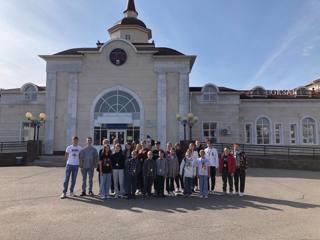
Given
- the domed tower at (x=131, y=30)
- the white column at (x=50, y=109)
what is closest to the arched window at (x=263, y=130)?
the domed tower at (x=131, y=30)

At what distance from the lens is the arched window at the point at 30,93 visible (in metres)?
28.3

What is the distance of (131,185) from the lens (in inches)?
380

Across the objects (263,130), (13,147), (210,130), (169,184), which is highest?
(263,130)

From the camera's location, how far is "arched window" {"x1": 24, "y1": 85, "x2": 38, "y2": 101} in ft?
92.9

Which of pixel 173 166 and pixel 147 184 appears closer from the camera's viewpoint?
pixel 147 184

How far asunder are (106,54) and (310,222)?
23.3 meters

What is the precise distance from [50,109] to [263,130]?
1913 centimetres

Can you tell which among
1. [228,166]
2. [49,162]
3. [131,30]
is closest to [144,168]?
[228,166]

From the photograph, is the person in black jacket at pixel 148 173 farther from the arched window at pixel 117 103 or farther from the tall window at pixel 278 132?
the tall window at pixel 278 132

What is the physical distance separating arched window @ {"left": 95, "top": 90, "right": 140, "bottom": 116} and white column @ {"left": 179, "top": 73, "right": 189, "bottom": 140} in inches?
146

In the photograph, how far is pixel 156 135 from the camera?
86.1ft

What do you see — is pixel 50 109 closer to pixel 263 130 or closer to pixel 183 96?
pixel 183 96

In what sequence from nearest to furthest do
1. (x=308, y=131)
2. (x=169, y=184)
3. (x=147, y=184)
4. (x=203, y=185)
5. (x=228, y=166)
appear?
(x=147, y=184)
(x=203, y=185)
(x=228, y=166)
(x=169, y=184)
(x=308, y=131)

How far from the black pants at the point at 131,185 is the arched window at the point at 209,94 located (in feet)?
64.3
